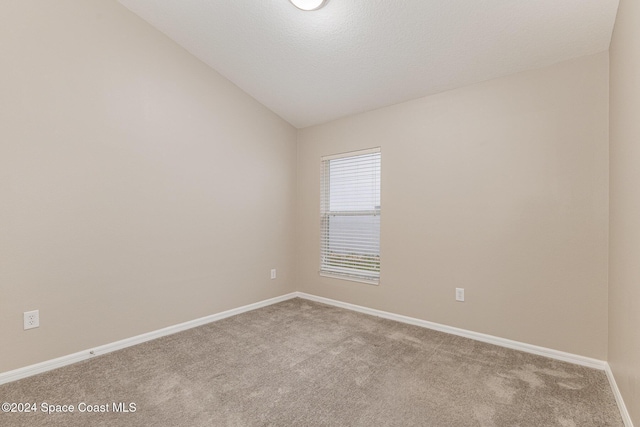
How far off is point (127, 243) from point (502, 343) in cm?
329

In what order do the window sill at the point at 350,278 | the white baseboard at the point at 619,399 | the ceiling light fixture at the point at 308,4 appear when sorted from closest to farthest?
1. the white baseboard at the point at 619,399
2. the ceiling light fixture at the point at 308,4
3. the window sill at the point at 350,278

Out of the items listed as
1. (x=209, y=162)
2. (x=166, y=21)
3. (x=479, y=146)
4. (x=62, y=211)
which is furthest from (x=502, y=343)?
(x=166, y=21)

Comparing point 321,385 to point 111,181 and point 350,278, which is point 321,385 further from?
point 111,181

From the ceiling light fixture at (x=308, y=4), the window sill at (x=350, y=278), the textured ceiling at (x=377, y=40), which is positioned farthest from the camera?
the window sill at (x=350, y=278)

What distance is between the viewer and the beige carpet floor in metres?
1.67

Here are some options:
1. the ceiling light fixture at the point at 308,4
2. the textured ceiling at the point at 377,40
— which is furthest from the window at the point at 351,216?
the ceiling light fixture at the point at 308,4

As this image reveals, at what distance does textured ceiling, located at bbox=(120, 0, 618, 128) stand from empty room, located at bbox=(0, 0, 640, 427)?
2 centimetres

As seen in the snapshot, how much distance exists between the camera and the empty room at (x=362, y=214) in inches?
72.8

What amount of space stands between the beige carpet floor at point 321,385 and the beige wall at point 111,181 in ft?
1.49

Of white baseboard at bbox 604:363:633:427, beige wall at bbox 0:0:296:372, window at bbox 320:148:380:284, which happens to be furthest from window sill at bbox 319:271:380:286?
white baseboard at bbox 604:363:633:427

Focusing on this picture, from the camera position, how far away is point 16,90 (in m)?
2.10

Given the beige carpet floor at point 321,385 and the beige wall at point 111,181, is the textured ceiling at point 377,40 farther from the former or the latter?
the beige carpet floor at point 321,385

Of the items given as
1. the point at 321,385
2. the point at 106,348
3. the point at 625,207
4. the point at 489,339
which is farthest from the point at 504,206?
the point at 106,348

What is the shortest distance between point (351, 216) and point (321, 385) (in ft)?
6.78
